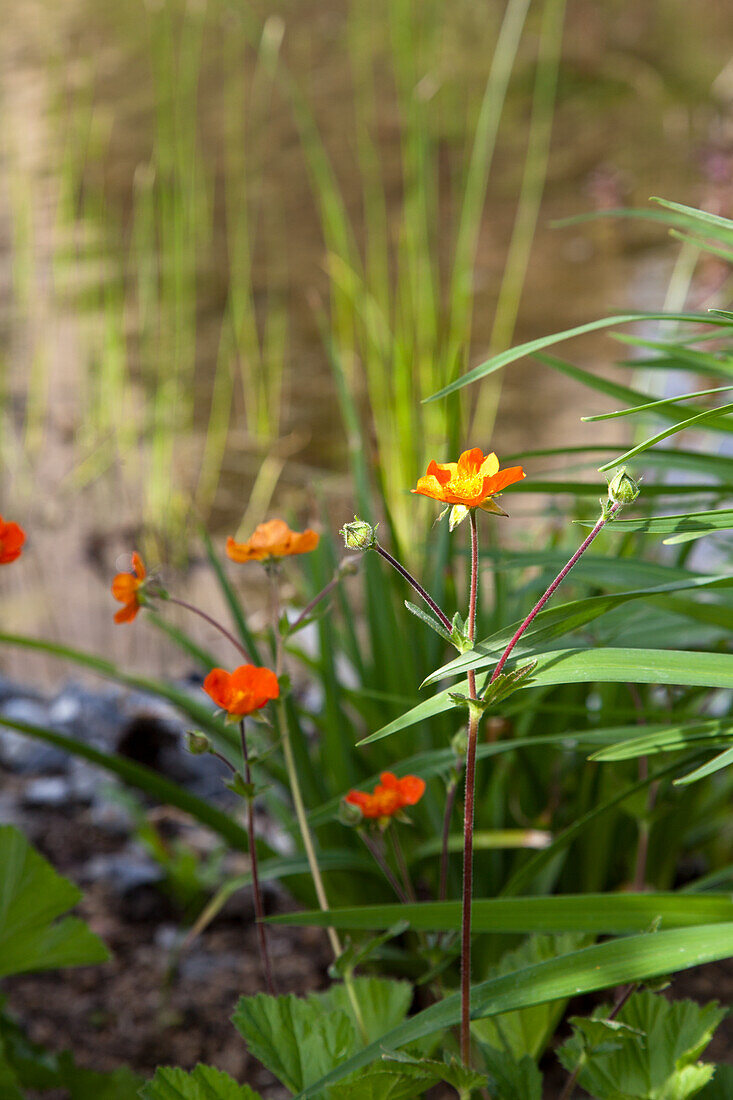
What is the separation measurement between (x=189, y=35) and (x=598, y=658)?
171cm

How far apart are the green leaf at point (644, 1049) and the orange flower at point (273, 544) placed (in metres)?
0.36

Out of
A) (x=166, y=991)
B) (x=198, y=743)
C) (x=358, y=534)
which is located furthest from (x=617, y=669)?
(x=166, y=991)

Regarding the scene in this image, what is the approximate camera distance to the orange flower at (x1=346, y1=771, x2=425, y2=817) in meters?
0.67

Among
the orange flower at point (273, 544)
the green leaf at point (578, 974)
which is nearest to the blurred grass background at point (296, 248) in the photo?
the orange flower at point (273, 544)

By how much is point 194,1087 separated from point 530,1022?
0.80 ft

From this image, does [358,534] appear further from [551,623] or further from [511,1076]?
[511,1076]

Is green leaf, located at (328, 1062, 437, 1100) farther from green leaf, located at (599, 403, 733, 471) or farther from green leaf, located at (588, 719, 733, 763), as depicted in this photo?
green leaf, located at (599, 403, 733, 471)

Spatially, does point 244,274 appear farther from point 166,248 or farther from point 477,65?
point 477,65

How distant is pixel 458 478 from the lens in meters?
0.52

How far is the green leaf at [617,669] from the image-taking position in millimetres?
521

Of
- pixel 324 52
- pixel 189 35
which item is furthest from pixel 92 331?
pixel 324 52

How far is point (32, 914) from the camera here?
720mm

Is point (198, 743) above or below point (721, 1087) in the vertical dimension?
above

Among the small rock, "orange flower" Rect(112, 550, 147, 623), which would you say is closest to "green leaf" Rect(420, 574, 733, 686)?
"orange flower" Rect(112, 550, 147, 623)
